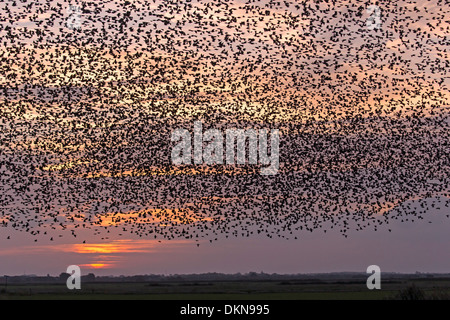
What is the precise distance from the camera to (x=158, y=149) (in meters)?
55.0
